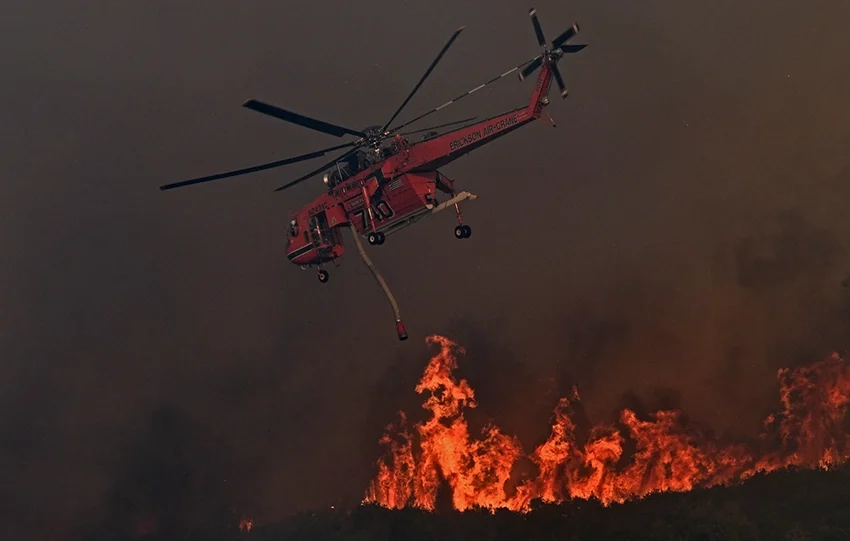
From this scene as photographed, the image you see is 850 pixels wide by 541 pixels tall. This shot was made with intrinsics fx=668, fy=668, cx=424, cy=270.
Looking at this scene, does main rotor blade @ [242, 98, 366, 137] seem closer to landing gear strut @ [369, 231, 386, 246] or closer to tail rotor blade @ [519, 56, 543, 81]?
landing gear strut @ [369, 231, 386, 246]

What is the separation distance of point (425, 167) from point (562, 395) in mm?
29778

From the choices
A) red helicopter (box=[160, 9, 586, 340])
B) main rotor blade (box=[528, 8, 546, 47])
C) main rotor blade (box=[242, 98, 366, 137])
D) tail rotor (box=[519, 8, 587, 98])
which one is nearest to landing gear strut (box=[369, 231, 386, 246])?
red helicopter (box=[160, 9, 586, 340])

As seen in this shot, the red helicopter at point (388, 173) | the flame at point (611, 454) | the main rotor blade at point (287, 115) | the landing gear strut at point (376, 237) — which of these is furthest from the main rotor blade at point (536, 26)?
the flame at point (611, 454)

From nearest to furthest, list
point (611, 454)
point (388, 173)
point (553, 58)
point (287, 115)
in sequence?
point (287, 115) → point (553, 58) → point (388, 173) → point (611, 454)

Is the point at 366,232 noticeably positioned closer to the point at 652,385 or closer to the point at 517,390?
the point at 517,390

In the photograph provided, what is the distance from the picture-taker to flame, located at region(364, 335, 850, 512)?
47969mm

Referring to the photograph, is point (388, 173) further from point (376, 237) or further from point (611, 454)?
point (611, 454)

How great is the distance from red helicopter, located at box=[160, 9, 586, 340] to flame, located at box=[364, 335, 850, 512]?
19167 millimetres

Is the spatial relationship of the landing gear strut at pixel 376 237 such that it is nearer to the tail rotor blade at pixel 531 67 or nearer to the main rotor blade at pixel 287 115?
the main rotor blade at pixel 287 115

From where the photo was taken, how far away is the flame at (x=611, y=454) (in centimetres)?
4797

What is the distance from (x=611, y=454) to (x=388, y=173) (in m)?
29.3

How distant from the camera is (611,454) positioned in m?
51.7

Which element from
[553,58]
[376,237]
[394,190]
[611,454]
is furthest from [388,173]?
[611,454]

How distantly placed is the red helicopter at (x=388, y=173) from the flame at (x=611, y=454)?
62.9ft
